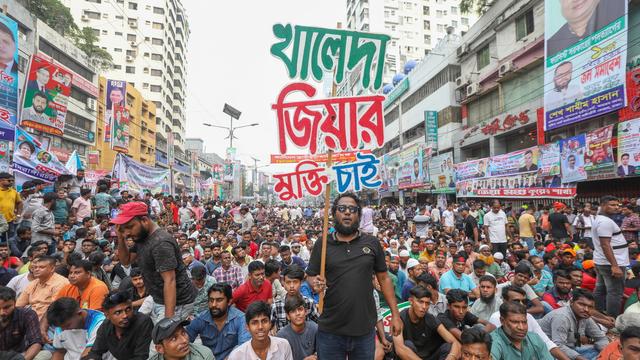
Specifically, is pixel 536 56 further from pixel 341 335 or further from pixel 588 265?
pixel 341 335

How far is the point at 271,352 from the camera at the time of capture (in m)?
3.08

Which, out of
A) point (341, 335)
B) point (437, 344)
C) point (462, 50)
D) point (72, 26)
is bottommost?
point (437, 344)

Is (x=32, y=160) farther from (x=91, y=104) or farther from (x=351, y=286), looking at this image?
(x=91, y=104)

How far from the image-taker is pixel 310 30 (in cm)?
388

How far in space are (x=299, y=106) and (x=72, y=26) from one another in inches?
1262

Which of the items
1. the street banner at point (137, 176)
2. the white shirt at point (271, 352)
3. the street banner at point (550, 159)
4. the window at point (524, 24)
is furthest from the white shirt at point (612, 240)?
the window at point (524, 24)

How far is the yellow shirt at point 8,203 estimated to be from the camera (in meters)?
6.25

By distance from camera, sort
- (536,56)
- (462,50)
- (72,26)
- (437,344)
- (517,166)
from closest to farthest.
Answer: (437,344) < (517,166) < (536,56) < (462,50) < (72,26)

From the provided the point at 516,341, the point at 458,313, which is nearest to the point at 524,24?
the point at 458,313

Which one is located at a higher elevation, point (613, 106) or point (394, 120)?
point (394, 120)

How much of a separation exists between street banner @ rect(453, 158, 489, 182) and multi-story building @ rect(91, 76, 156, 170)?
88.8ft

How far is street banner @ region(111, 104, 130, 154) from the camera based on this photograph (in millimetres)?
17230

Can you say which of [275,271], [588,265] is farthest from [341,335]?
[588,265]

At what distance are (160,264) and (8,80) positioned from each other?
8.96 meters
